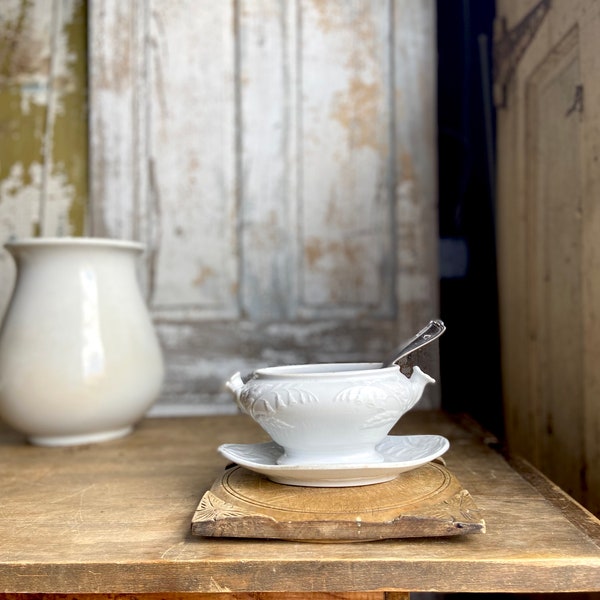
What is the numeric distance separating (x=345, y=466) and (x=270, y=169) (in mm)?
785

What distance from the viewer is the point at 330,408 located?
1.92 feet

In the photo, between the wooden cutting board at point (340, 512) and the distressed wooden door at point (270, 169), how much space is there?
24.8 inches

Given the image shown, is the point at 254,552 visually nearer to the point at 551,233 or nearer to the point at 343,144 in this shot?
the point at 551,233

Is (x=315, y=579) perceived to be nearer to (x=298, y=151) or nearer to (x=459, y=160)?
(x=298, y=151)

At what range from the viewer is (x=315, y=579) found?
0.50 m

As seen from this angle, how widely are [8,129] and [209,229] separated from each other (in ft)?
1.50

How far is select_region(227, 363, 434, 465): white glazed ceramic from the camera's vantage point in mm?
588

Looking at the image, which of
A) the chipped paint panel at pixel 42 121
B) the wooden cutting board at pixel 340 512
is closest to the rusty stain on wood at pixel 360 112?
the chipped paint panel at pixel 42 121

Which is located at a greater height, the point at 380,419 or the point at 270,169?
the point at 270,169

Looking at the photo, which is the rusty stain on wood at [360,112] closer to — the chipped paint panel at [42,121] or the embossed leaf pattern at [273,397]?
the chipped paint panel at [42,121]

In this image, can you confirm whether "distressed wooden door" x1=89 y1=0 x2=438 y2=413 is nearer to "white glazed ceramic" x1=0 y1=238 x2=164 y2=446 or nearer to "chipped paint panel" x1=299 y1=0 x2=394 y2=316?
"chipped paint panel" x1=299 y1=0 x2=394 y2=316

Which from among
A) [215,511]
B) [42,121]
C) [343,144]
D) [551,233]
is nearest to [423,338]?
[215,511]

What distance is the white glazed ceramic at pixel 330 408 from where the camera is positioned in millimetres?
588

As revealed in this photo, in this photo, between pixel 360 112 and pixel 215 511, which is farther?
pixel 360 112
